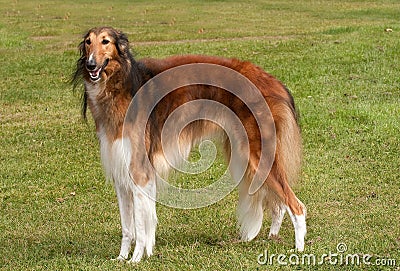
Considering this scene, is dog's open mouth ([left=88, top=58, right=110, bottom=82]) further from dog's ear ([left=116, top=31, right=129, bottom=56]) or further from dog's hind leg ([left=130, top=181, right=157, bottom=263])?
dog's hind leg ([left=130, top=181, right=157, bottom=263])

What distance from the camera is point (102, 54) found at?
239 inches

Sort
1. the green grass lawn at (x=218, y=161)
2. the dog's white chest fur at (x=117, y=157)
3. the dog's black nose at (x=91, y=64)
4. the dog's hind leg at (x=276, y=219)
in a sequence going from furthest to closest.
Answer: the dog's hind leg at (x=276, y=219)
the green grass lawn at (x=218, y=161)
the dog's white chest fur at (x=117, y=157)
the dog's black nose at (x=91, y=64)

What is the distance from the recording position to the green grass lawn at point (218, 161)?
6.30m

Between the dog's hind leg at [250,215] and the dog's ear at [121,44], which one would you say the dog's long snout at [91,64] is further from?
the dog's hind leg at [250,215]

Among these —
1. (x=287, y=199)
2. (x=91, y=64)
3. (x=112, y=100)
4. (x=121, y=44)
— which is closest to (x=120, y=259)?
(x=112, y=100)

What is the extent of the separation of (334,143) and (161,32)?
36.2 feet

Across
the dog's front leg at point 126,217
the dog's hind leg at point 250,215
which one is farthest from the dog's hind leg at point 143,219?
the dog's hind leg at point 250,215

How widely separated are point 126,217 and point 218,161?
2.72 m

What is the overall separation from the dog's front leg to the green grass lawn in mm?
181

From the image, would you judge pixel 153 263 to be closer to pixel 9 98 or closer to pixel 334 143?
pixel 334 143

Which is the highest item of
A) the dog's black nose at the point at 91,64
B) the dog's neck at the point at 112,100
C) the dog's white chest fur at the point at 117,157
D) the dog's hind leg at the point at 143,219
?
the dog's black nose at the point at 91,64

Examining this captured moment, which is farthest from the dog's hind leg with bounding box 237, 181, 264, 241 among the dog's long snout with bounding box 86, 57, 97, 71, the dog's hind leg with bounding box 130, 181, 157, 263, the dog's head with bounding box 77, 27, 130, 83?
the dog's long snout with bounding box 86, 57, 97, 71

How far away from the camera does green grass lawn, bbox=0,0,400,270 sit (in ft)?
20.7

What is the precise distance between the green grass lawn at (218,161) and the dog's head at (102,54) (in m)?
1.57
